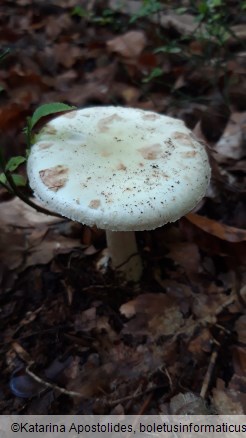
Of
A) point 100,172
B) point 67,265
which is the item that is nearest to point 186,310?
point 67,265

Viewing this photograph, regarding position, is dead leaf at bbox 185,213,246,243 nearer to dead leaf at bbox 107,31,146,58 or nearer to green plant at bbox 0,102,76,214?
green plant at bbox 0,102,76,214

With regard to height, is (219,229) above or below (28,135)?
below

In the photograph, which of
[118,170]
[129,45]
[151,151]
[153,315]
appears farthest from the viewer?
[129,45]

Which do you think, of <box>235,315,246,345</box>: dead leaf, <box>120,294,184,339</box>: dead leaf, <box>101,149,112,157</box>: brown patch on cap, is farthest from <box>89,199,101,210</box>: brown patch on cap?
<box>235,315,246,345</box>: dead leaf

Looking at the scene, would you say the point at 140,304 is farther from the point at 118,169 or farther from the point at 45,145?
the point at 45,145

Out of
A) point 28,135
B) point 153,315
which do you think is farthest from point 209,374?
point 28,135

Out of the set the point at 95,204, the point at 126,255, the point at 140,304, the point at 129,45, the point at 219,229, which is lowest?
the point at 140,304

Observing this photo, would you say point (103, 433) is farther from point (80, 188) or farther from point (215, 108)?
point (215, 108)

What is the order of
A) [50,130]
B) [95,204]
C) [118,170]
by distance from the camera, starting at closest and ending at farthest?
[95,204] → [118,170] → [50,130]
